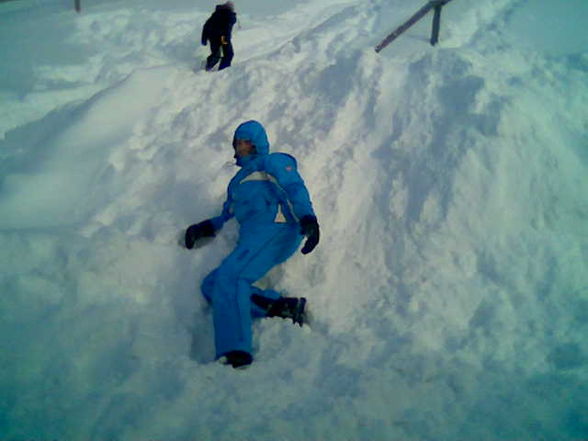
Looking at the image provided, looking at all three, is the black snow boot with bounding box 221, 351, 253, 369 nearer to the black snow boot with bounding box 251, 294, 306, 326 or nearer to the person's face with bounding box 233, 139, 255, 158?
the black snow boot with bounding box 251, 294, 306, 326

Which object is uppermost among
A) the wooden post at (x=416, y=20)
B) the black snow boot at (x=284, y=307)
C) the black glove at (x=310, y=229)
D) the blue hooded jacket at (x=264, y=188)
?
the wooden post at (x=416, y=20)

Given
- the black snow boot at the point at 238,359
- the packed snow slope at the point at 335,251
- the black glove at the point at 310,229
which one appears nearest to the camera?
the packed snow slope at the point at 335,251

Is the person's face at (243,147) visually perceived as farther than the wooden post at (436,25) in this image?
No

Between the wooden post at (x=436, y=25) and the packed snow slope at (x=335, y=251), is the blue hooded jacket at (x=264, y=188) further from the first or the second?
the wooden post at (x=436, y=25)

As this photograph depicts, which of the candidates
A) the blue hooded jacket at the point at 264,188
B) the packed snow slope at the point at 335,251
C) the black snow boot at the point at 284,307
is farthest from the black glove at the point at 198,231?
the black snow boot at the point at 284,307

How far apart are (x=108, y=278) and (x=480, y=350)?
2.86m

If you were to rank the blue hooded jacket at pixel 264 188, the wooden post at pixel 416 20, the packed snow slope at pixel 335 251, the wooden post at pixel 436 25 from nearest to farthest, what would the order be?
the packed snow slope at pixel 335 251 → the blue hooded jacket at pixel 264 188 → the wooden post at pixel 416 20 → the wooden post at pixel 436 25

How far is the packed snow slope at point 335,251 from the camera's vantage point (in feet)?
8.04

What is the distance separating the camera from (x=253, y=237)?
3498 mm

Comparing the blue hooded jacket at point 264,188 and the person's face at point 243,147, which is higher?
the person's face at point 243,147

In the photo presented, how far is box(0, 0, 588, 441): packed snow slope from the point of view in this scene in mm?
2451

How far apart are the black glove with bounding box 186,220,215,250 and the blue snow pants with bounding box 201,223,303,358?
1.38ft

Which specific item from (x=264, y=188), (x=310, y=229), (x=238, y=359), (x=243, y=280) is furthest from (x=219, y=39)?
(x=238, y=359)

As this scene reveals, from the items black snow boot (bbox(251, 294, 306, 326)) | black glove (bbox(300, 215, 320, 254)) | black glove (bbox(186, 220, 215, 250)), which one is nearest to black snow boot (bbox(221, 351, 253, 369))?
black snow boot (bbox(251, 294, 306, 326))
